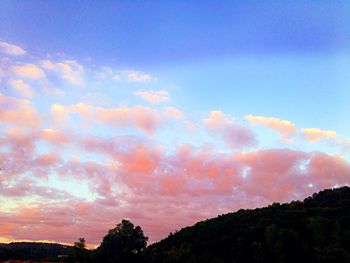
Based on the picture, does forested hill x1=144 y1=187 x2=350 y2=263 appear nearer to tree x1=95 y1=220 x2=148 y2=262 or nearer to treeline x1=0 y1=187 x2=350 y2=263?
treeline x1=0 y1=187 x2=350 y2=263

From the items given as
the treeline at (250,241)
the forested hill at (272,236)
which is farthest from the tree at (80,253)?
the forested hill at (272,236)

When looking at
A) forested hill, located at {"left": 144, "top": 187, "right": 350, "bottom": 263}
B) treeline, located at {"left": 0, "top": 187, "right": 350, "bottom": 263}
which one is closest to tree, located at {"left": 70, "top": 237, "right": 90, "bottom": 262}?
treeline, located at {"left": 0, "top": 187, "right": 350, "bottom": 263}

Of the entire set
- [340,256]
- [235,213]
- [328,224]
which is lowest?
[340,256]

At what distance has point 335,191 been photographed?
632ft

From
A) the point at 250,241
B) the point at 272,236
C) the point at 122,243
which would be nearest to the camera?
the point at 272,236

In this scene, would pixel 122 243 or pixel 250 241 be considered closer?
pixel 122 243

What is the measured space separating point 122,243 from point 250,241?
Answer: 38850 mm

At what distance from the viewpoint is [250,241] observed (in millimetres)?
137000

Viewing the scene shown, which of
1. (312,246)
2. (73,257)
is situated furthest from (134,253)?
(312,246)

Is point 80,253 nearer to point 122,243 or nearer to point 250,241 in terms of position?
point 122,243

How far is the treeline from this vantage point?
375 ft

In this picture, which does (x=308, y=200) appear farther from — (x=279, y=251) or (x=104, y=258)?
(x=104, y=258)

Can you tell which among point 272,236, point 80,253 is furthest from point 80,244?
point 272,236

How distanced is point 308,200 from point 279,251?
271ft
